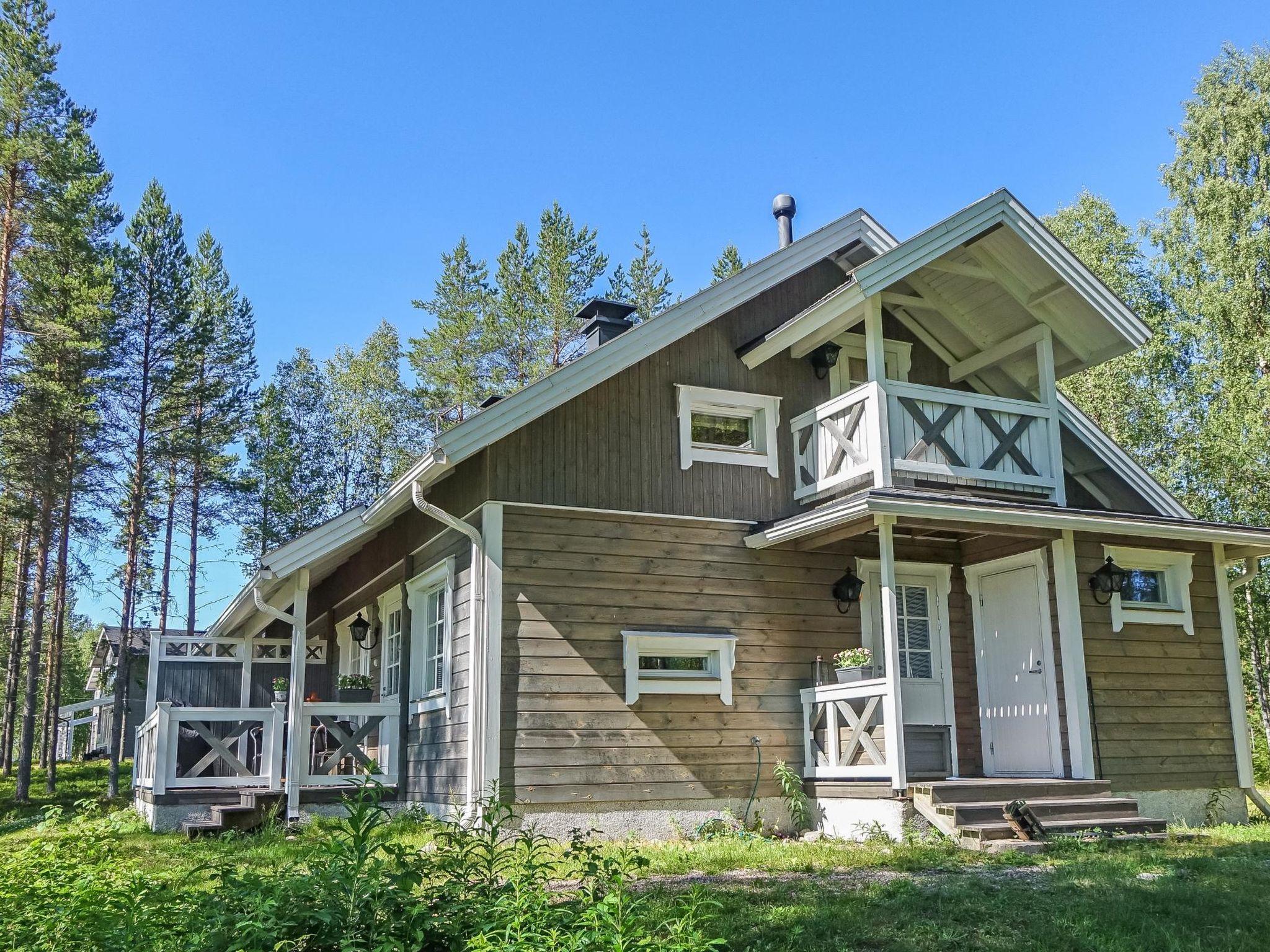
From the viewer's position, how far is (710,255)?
30141 mm

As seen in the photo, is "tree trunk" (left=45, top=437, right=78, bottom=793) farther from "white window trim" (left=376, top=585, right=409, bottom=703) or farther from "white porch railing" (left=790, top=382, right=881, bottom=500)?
"white porch railing" (left=790, top=382, right=881, bottom=500)

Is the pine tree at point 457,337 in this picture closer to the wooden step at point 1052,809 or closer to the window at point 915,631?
the window at point 915,631

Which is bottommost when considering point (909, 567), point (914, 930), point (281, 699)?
point (914, 930)

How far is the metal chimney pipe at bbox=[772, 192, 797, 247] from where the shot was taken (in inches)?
508

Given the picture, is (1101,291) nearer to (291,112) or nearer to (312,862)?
(312,862)

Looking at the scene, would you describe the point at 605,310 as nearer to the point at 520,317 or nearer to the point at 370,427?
the point at 520,317

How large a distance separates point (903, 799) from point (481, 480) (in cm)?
473

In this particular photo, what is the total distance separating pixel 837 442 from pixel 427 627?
489cm

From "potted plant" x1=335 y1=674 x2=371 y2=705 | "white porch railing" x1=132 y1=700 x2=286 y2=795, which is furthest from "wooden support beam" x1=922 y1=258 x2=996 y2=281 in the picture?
"white porch railing" x1=132 y1=700 x2=286 y2=795

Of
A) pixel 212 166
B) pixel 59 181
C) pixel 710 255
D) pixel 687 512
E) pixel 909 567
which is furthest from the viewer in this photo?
pixel 710 255

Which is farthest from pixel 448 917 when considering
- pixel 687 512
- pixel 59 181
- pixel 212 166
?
pixel 59 181

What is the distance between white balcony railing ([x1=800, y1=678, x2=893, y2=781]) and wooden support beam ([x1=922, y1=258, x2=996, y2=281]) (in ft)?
13.8

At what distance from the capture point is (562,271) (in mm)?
28609

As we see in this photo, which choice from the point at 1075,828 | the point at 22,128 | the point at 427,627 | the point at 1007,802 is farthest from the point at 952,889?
the point at 22,128
